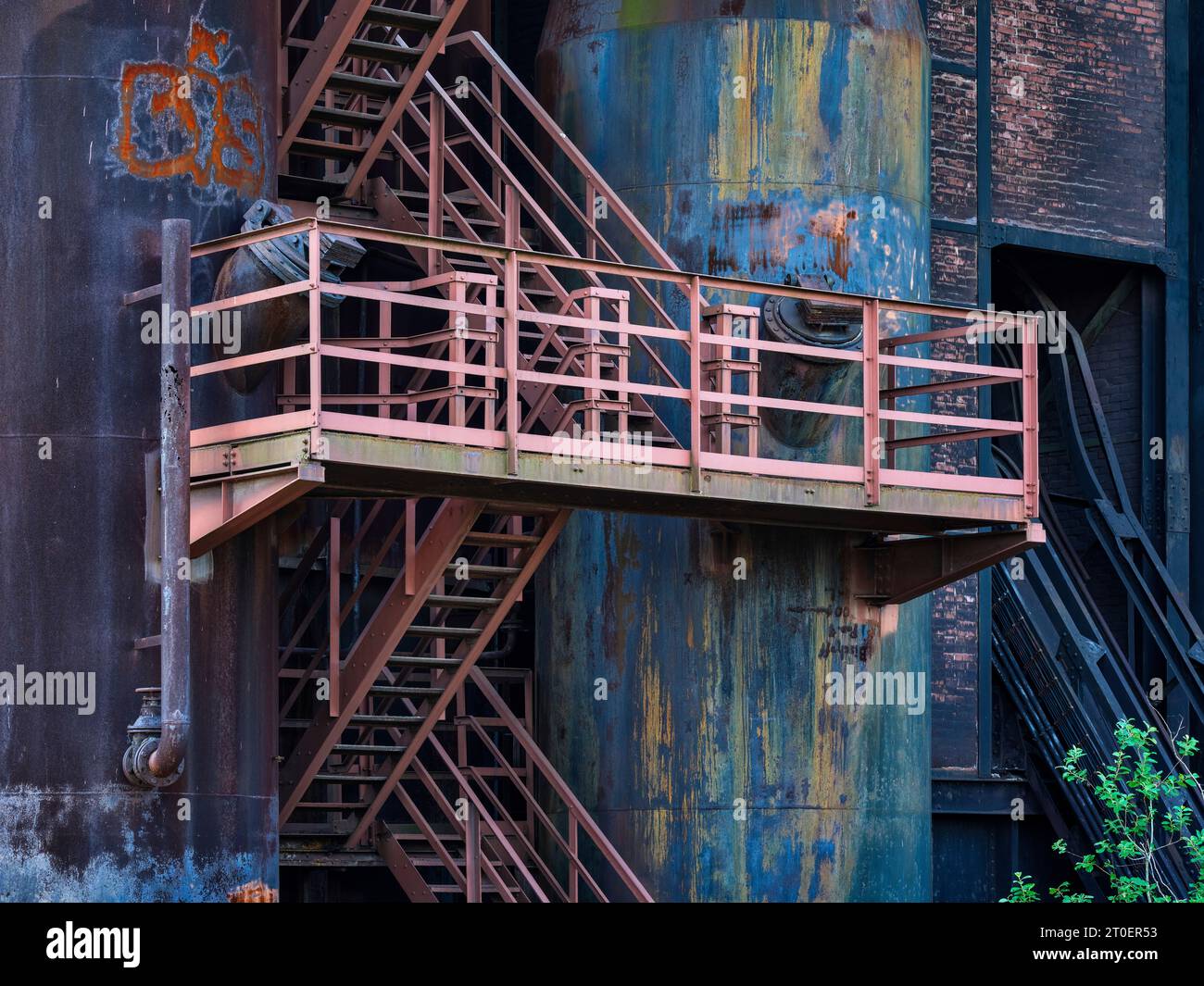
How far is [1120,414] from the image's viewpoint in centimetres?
2441

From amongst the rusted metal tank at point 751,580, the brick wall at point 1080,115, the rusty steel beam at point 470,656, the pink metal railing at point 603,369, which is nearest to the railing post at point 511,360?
the pink metal railing at point 603,369

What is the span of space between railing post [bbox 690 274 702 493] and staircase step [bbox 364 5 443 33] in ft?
8.75

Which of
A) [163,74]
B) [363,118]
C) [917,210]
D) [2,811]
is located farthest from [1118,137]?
[2,811]

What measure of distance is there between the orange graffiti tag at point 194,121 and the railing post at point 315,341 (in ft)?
4.32

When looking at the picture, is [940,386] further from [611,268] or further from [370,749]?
[370,749]

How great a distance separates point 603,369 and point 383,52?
8.97ft

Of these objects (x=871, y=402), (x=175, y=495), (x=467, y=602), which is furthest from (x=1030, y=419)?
(x=175, y=495)

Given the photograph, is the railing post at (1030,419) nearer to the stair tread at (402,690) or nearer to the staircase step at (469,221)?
the staircase step at (469,221)

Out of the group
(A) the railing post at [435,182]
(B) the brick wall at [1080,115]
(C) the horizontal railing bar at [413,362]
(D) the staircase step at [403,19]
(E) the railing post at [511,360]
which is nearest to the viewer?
(C) the horizontal railing bar at [413,362]

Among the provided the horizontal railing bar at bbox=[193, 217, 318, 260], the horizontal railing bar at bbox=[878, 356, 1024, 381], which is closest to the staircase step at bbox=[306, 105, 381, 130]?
the horizontal railing bar at bbox=[193, 217, 318, 260]

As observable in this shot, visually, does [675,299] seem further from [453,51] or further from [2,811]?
[2,811]

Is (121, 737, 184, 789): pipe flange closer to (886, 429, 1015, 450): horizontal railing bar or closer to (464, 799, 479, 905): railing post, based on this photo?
(464, 799, 479, 905): railing post

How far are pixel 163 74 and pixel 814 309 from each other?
478cm

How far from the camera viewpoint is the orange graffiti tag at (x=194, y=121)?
15.5 m
